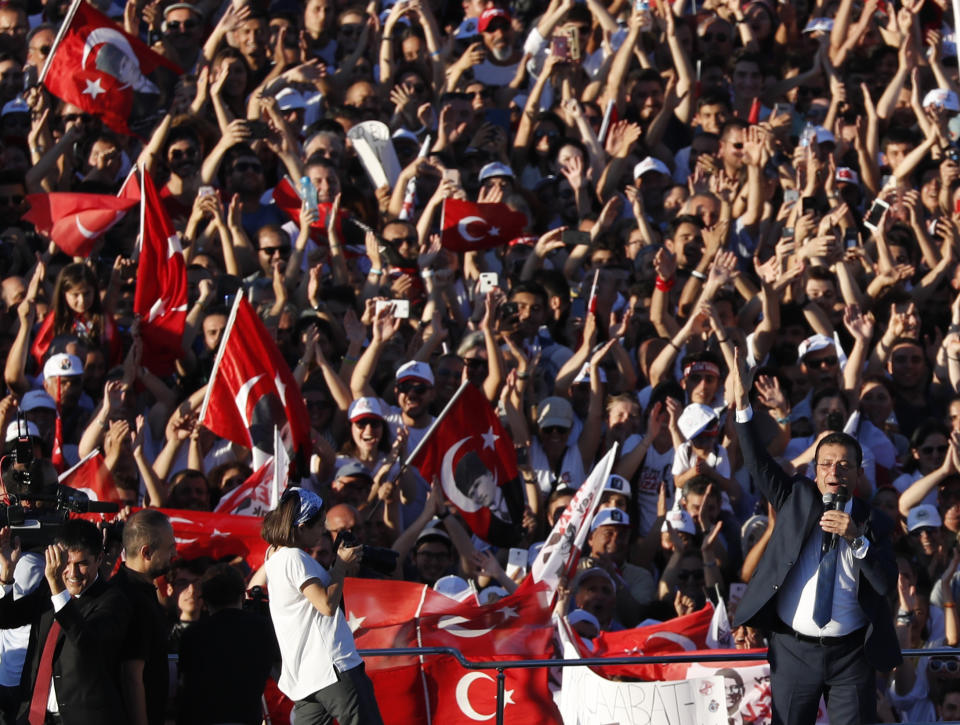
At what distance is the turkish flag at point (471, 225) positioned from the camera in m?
12.3

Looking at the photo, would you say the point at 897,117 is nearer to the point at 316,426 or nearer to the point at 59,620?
the point at 316,426

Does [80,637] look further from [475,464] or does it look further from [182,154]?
[182,154]

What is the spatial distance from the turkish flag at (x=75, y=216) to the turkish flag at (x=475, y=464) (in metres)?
2.87

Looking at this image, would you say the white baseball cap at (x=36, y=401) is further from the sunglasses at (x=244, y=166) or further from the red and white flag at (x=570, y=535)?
the red and white flag at (x=570, y=535)

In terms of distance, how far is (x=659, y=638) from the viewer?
9.54 m

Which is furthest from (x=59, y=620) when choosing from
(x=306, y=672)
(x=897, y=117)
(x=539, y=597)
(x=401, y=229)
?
(x=897, y=117)

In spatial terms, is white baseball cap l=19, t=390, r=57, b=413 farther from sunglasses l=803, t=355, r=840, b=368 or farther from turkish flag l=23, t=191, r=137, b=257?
sunglasses l=803, t=355, r=840, b=368

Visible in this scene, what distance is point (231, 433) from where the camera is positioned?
10711 millimetres

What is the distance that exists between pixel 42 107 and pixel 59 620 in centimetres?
684

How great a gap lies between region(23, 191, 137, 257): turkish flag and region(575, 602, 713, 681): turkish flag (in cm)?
448

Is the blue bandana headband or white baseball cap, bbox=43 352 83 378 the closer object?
the blue bandana headband

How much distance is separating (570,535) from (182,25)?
6.17 meters

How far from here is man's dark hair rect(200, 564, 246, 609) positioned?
7559 millimetres

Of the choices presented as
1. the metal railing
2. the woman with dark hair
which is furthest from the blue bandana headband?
the woman with dark hair
